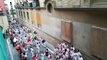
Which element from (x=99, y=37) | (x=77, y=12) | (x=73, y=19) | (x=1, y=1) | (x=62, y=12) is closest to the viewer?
(x=99, y=37)

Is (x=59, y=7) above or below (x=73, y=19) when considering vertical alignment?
above

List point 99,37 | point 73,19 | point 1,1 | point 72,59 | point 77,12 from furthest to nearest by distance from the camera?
point 1,1 → point 73,19 → point 77,12 → point 99,37 → point 72,59

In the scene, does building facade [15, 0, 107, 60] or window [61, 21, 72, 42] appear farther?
window [61, 21, 72, 42]

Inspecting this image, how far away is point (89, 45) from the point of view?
7863mm

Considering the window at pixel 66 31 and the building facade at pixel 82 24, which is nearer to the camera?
the building facade at pixel 82 24

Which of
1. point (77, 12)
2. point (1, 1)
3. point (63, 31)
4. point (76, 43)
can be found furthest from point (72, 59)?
point (1, 1)

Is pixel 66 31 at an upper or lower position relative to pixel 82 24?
lower

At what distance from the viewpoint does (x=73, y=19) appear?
363 inches

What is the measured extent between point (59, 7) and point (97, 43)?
4.72m

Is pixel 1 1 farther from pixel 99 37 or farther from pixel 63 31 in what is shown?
pixel 99 37

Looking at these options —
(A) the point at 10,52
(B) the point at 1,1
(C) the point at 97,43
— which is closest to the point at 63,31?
(C) the point at 97,43

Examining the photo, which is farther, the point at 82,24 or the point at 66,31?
the point at 66,31

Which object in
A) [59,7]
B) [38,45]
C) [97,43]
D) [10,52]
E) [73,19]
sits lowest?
[10,52]

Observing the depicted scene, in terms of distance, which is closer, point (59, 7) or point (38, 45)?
point (38, 45)
